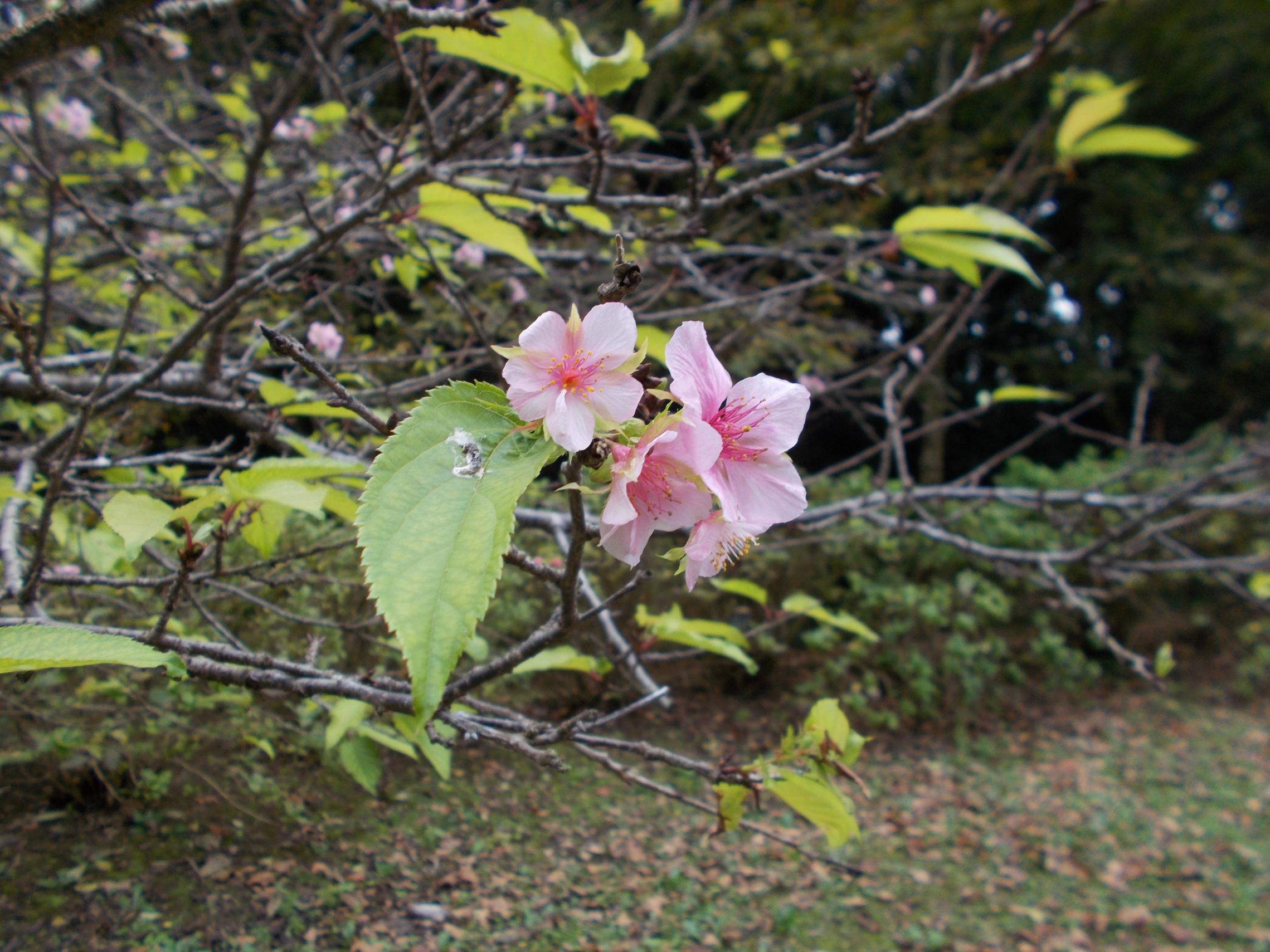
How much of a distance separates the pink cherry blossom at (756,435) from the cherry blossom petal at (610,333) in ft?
0.30

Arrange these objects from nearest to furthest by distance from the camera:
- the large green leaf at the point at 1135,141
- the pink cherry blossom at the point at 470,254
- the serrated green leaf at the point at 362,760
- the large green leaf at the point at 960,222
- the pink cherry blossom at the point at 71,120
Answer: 1. the large green leaf at the point at 960,222
2. the large green leaf at the point at 1135,141
3. the serrated green leaf at the point at 362,760
4. the pink cherry blossom at the point at 470,254
5. the pink cherry blossom at the point at 71,120

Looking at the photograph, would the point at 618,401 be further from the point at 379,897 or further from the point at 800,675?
the point at 800,675

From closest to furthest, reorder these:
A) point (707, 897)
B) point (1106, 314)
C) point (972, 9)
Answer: point (707, 897) < point (972, 9) < point (1106, 314)

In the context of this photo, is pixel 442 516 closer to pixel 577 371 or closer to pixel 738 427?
pixel 577 371

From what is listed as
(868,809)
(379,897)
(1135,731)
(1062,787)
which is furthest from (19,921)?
(1135,731)

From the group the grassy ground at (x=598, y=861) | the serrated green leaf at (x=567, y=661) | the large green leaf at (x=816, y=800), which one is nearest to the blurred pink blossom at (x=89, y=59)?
the grassy ground at (x=598, y=861)

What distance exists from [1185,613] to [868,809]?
5041 mm

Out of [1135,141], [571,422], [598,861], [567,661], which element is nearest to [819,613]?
[567,661]

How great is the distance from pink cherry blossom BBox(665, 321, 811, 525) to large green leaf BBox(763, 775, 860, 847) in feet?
1.79

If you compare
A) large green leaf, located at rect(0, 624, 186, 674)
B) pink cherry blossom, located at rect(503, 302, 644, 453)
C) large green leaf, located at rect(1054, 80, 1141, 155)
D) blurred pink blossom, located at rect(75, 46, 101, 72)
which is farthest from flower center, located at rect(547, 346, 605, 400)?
blurred pink blossom, located at rect(75, 46, 101, 72)

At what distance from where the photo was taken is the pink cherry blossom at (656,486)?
0.58m

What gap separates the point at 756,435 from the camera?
0.73 meters

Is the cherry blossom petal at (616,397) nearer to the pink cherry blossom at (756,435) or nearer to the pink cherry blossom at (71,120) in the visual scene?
the pink cherry blossom at (756,435)

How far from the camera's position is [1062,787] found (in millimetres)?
4824
